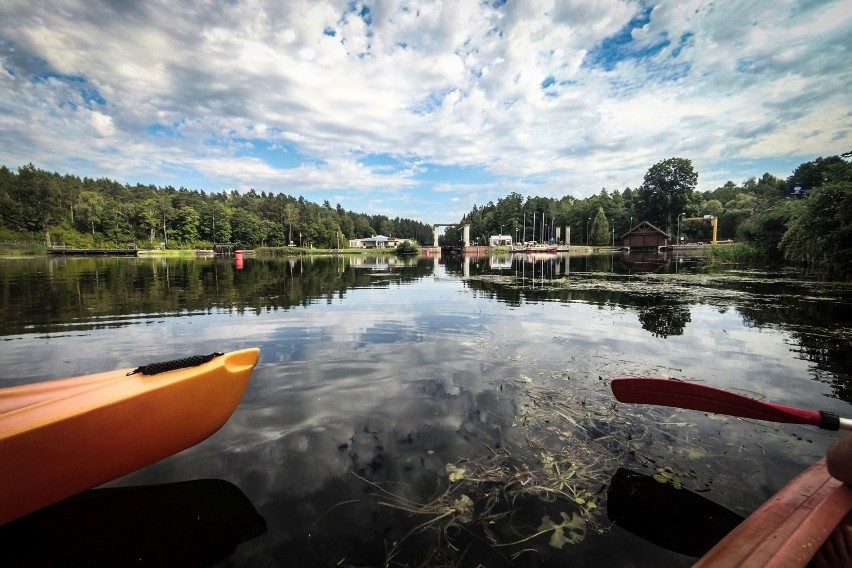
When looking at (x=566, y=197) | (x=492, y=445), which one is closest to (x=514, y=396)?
(x=492, y=445)

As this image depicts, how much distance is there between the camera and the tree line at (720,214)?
17984 millimetres

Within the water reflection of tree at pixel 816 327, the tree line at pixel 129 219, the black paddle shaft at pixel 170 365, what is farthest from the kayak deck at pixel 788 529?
the tree line at pixel 129 219

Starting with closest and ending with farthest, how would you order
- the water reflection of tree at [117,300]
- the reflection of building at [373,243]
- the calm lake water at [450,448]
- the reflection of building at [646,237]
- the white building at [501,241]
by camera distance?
1. the calm lake water at [450,448]
2. the water reflection of tree at [117,300]
3. the reflection of building at [646,237]
4. the white building at [501,241]
5. the reflection of building at [373,243]

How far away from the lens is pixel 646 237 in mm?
74938

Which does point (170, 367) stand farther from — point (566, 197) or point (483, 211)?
point (566, 197)

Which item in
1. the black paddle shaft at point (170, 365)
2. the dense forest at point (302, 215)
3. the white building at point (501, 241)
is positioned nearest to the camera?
the black paddle shaft at point (170, 365)

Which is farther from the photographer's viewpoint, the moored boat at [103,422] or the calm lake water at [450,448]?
the calm lake water at [450,448]

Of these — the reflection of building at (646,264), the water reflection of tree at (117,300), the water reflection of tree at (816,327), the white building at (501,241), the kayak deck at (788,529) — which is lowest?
the water reflection of tree at (816,327)

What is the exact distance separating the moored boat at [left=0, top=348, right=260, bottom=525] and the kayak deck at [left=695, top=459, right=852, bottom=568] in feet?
12.7

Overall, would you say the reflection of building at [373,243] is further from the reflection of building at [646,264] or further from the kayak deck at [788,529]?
the kayak deck at [788,529]

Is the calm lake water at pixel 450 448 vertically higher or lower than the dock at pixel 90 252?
lower

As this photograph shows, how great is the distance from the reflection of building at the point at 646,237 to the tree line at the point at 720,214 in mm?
5971

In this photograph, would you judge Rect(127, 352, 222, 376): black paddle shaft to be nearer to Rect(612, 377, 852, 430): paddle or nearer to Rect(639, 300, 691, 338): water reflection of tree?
Rect(612, 377, 852, 430): paddle

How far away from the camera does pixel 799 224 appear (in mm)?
22438
